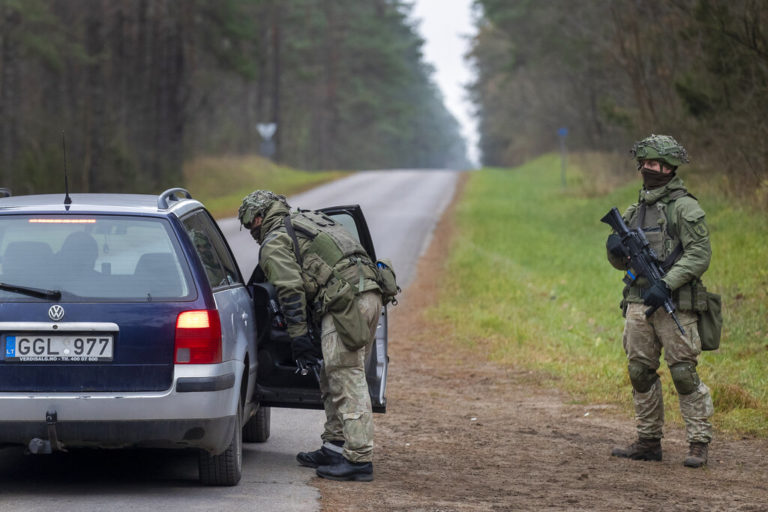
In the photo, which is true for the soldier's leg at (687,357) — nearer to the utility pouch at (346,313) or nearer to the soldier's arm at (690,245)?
the soldier's arm at (690,245)

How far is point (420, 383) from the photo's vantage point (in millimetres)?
10477

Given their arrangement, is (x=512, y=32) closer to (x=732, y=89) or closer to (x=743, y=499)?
(x=732, y=89)

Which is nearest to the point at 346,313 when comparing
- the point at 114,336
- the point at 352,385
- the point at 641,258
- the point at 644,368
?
the point at 352,385

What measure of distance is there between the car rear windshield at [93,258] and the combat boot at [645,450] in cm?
322

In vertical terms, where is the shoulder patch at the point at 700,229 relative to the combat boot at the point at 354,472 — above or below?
above

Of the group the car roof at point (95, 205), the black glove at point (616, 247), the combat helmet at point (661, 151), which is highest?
the combat helmet at point (661, 151)

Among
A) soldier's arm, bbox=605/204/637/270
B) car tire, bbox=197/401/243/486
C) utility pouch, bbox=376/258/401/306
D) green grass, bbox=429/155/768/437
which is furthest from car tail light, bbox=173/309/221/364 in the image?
green grass, bbox=429/155/768/437

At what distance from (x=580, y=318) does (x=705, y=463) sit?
6797mm

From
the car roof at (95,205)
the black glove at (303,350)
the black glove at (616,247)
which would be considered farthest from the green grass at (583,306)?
the car roof at (95,205)

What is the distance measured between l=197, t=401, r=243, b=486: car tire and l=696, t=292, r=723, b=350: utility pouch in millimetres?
2941

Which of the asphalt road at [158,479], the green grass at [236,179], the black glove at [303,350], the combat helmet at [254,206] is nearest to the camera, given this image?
the asphalt road at [158,479]

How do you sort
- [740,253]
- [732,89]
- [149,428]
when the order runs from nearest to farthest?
[149,428] < [740,253] < [732,89]

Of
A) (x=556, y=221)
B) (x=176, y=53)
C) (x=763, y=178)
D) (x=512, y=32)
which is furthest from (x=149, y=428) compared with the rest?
(x=512, y=32)

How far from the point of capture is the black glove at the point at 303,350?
247 inches
